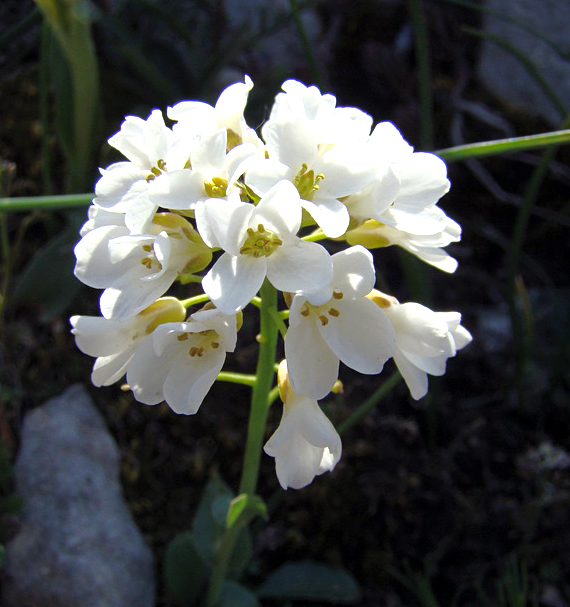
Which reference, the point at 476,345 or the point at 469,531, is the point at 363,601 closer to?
the point at 469,531

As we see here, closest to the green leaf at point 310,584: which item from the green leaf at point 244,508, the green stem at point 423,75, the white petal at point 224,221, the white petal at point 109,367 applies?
the green leaf at point 244,508

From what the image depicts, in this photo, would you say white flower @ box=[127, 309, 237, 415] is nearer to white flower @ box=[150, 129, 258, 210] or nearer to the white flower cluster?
the white flower cluster

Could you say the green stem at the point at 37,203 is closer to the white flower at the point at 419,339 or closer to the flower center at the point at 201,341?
the flower center at the point at 201,341

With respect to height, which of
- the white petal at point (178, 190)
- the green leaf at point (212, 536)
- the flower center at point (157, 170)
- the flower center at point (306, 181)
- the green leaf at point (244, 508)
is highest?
the white petal at point (178, 190)

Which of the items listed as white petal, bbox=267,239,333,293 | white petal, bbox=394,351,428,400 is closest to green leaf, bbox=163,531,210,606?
white petal, bbox=394,351,428,400

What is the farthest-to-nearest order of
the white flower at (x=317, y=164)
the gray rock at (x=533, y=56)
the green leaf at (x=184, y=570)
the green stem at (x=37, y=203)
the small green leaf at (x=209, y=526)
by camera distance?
the gray rock at (x=533, y=56)
the green leaf at (x=184, y=570)
the small green leaf at (x=209, y=526)
the green stem at (x=37, y=203)
the white flower at (x=317, y=164)

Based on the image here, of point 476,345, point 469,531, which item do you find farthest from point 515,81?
point 469,531

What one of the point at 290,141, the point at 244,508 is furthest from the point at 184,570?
the point at 290,141

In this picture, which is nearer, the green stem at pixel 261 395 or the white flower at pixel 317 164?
the white flower at pixel 317 164
